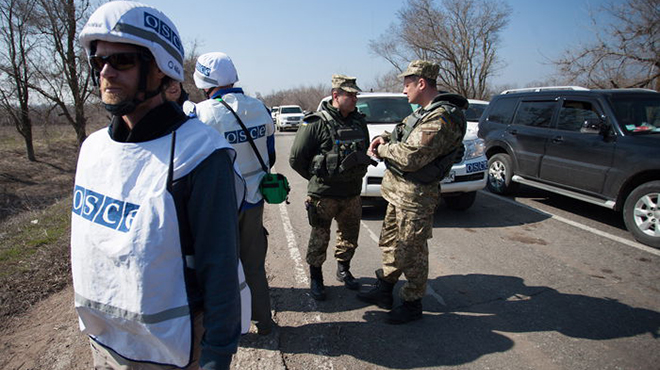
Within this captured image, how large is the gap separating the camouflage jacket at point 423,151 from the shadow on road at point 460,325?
38.9 inches

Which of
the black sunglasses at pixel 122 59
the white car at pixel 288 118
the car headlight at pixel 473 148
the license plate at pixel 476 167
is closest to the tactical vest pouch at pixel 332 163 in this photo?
the black sunglasses at pixel 122 59

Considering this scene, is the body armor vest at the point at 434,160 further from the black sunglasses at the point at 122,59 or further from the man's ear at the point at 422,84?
the black sunglasses at the point at 122,59

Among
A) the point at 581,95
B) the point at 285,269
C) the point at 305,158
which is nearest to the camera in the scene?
the point at 305,158

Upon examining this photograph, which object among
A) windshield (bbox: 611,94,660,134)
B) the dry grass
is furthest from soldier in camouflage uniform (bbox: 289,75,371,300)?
windshield (bbox: 611,94,660,134)

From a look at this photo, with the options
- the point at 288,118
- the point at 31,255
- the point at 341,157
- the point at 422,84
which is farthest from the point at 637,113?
the point at 288,118

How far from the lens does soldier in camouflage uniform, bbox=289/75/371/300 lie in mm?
3256

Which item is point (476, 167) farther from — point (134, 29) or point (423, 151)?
point (134, 29)

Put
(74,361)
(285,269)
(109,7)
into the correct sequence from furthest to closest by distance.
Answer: (285,269)
(74,361)
(109,7)

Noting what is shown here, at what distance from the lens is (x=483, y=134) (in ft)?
25.1

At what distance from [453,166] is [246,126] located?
3.89 metres

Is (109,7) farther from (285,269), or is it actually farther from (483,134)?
(483,134)

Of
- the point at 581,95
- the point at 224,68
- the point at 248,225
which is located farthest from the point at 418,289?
the point at 581,95

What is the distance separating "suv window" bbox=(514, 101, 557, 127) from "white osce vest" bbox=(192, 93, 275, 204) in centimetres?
544

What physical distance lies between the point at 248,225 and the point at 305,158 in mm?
1018
